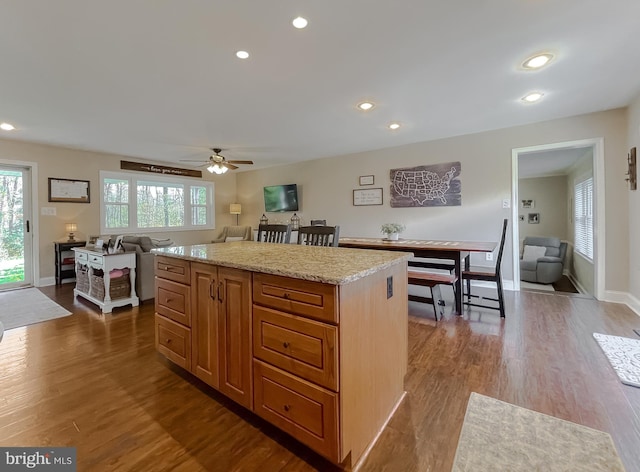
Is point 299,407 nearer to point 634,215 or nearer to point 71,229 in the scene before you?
point 634,215

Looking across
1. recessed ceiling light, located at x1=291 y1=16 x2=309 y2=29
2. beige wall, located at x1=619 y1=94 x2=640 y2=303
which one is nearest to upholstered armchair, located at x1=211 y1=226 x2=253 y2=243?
recessed ceiling light, located at x1=291 y1=16 x2=309 y2=29

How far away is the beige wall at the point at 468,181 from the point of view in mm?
3641

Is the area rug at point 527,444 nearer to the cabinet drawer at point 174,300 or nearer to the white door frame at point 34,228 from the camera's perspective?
the cabinet drawer at point 174,300

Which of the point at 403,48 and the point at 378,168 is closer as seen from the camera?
the point at 403,48

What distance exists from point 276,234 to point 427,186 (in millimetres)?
3216

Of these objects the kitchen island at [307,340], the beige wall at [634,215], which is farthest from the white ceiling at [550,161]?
the kitchen island at [307,340]

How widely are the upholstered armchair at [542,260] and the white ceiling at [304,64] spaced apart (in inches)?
132

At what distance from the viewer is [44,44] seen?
7.05 ft

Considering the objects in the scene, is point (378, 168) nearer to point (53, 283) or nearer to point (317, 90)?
point (317, 90)


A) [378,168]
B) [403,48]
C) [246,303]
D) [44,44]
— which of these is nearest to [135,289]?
[44,44]

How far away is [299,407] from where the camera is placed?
1.31 meters

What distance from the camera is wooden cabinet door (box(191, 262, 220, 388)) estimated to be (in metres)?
1.71

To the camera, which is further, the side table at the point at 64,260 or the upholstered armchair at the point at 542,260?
the upholstered armchair at the point at 542,260

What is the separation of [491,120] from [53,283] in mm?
7567
